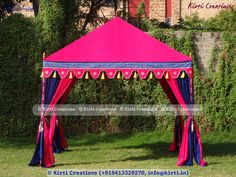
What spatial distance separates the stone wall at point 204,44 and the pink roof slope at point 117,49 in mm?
3340

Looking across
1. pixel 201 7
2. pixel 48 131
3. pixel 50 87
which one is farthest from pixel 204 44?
pixel 201 7

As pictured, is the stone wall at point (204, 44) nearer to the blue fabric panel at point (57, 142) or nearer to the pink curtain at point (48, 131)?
the blue fabric panel at point (57, 142)

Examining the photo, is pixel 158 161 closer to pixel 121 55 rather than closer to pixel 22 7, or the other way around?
pixel 121 55

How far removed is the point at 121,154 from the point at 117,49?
2.52 meters

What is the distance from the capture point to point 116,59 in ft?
35.8

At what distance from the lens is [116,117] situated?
49.2 feet

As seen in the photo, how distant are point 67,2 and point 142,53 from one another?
416cm

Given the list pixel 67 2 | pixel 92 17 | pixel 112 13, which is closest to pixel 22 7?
pixel 112 13

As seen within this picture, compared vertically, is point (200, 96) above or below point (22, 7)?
below

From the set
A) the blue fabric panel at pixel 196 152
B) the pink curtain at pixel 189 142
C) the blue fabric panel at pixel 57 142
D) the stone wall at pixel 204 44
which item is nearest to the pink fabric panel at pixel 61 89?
the blue fabric panel at pixel 57 142

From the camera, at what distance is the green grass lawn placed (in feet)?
35.6

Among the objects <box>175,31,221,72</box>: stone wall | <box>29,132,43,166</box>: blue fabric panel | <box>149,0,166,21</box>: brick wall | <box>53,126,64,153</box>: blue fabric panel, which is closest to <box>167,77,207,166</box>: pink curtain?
<box>29,132,43,166</box>: blue fabric panel

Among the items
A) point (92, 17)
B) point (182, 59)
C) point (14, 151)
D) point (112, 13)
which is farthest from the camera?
point (112, 13)

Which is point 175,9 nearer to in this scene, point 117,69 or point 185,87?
point 185,87
